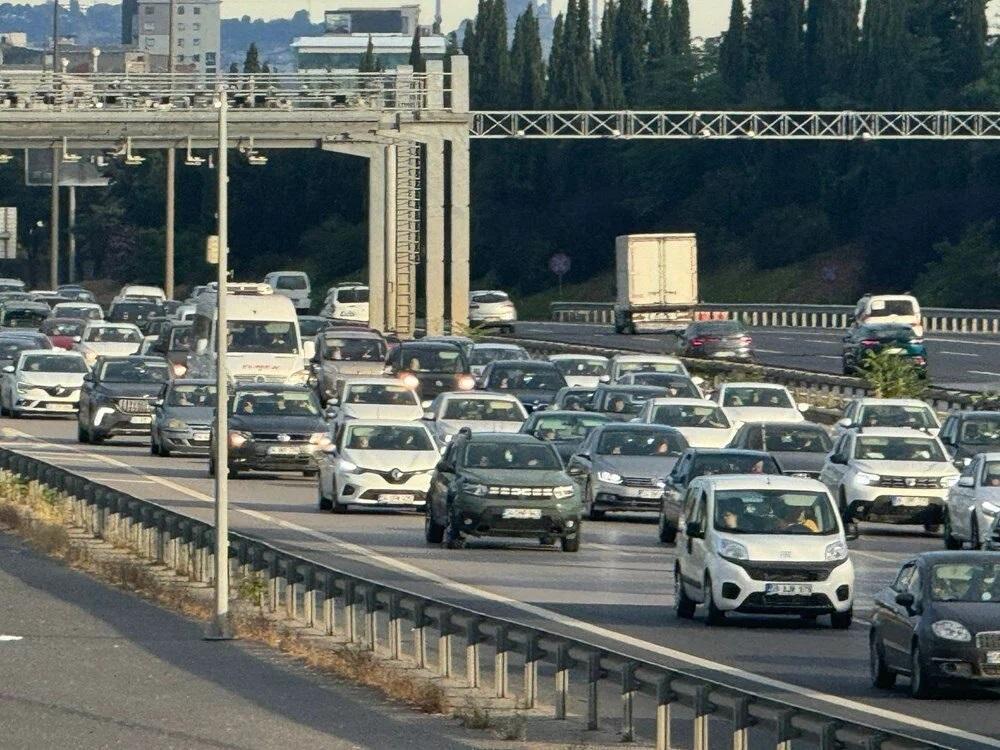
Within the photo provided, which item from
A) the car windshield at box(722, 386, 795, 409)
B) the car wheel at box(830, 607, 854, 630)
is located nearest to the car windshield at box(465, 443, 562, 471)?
the car wheel at box(830, 607, 854, 630)

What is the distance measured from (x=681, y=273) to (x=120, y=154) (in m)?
20.6

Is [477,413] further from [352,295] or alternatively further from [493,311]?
[493,311]

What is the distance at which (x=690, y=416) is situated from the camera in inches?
1716

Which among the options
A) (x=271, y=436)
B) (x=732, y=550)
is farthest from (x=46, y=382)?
(x=732, y=550)

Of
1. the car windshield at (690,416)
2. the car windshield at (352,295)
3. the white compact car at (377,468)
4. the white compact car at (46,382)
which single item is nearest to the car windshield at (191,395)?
the car windshield at (690,416)

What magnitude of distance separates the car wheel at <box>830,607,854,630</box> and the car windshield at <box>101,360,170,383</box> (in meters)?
27.2

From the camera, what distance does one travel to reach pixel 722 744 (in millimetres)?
17172

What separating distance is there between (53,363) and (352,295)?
3395 cm

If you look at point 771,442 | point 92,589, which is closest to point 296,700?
point 92,589

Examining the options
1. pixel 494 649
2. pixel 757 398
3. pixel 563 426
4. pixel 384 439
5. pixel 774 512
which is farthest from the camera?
pixel 757 398

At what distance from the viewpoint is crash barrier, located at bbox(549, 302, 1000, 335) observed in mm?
96250

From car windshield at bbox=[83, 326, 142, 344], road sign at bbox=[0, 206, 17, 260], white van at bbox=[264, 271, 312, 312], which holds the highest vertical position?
road sign at bbox=[0, 206, 17, 260]

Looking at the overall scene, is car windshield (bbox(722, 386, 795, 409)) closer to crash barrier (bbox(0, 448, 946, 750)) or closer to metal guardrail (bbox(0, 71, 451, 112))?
crash barrier (bbox(0, 448, 946, 750))

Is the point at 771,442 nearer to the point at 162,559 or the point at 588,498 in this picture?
the point at 588,498
